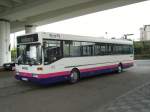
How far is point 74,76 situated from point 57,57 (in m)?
1.86

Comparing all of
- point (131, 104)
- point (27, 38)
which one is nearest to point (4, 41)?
point (27, 38)

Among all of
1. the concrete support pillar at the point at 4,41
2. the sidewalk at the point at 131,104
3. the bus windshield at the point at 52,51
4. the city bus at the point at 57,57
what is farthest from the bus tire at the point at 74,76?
the concrete support pillar at the point at 4,41

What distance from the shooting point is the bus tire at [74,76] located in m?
11.8

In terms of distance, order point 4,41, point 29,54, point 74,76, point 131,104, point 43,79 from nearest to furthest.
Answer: point 131,104, point 43,79, point 29,54, point 74,76, point 4,41

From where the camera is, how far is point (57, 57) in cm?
1088

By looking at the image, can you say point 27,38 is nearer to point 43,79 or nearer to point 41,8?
point 43,79

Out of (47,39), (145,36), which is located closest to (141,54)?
(47,39)

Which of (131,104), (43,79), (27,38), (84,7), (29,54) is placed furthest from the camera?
(84,7)

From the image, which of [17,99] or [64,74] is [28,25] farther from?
[17,99]

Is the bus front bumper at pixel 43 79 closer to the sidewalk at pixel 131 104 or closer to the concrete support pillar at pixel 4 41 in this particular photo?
the sidewalk at pixel 131 104

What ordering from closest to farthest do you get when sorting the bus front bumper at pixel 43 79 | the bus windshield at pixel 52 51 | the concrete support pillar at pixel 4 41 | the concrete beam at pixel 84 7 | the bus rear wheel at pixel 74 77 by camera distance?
the bus front bumper at pixel 43 79 < the bus windshield at pixel 52 51 < the bus rear wheel at pixel 74 77 < the concrete beam at pixel 84 7 < the concrete support pillar at pixel 4 41

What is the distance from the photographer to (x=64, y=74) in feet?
36.9

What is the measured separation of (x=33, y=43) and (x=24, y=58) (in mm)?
1018

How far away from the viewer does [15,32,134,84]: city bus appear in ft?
33.3
